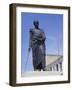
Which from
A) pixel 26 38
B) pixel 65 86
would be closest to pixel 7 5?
pixel 26 38

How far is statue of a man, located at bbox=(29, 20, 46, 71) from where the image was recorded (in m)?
1.64

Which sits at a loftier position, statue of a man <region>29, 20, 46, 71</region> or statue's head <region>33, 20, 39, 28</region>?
statue's head <region>33, 20, 39, 28</region>

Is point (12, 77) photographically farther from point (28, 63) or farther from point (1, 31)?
point (1, 31)

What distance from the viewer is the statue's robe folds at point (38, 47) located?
5.39ft

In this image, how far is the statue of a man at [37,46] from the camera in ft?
5.39

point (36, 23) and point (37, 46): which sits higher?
point (36, 23)

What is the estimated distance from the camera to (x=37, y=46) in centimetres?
166

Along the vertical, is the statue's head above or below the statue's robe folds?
above

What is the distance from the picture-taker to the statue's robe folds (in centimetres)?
164

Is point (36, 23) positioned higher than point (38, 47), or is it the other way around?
point (36, 23)

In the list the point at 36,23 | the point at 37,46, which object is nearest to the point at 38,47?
the point at 37,46

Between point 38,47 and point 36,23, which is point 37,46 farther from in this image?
point 36,23

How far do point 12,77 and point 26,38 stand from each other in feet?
0.87

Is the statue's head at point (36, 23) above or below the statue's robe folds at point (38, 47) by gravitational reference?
above
